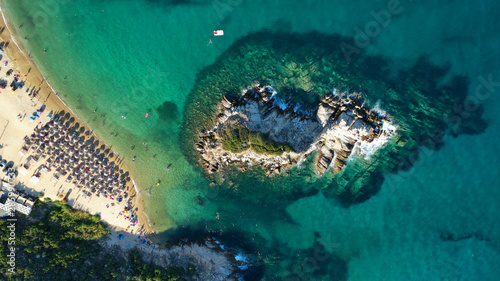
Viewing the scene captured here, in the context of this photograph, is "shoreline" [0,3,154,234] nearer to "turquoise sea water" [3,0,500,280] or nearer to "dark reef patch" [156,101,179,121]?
"turquoise sea water" [3,0,500,280]

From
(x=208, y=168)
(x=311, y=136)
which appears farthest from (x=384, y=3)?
(x=208, y=168)

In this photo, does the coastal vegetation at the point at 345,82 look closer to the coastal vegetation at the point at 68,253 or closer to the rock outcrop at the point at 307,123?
the rock outcrop at the point at 307,123

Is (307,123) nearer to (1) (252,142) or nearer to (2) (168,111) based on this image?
(1) (252,142)

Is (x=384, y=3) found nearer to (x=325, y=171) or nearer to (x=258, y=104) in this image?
(x=258, y=104)

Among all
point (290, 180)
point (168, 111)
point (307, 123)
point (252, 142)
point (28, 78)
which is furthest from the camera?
point (290, 180)

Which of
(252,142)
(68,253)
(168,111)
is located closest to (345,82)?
(252,142)

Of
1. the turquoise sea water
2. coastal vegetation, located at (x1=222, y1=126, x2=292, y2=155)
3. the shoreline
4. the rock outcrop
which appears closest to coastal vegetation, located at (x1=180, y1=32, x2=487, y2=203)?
coastal vegetation, located at (x1=222, y1=126, x2=292, y2=155)
